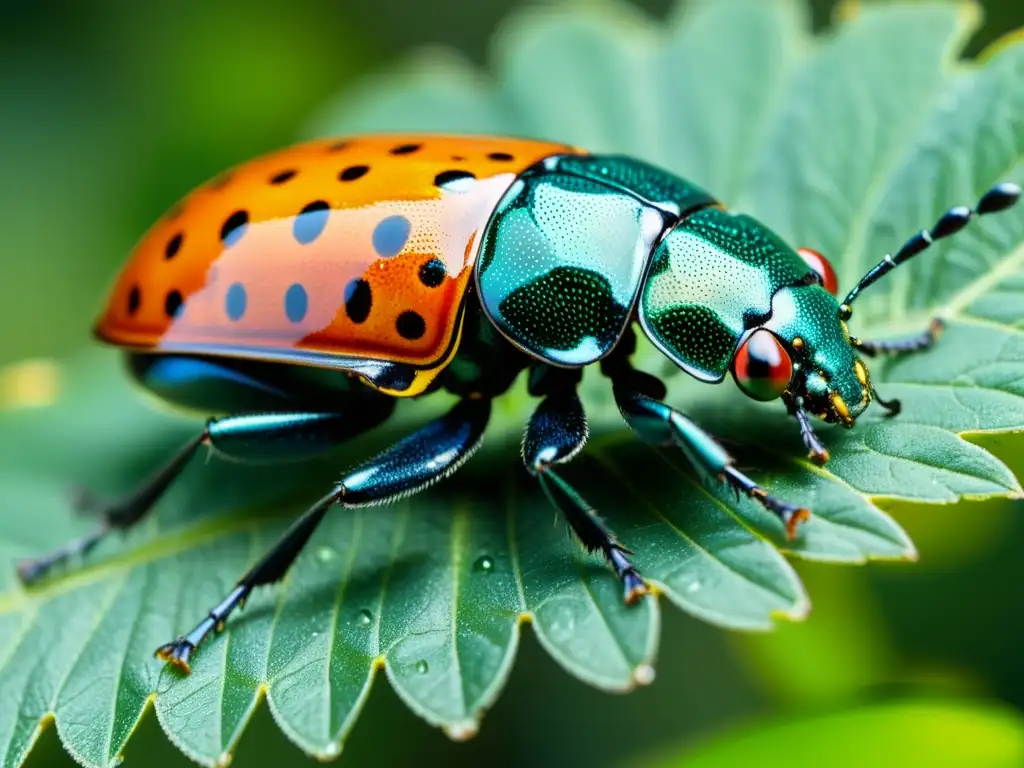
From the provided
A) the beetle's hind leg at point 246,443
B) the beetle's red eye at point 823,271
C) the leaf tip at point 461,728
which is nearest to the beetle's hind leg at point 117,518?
the beetle's hind leg at point 246,443

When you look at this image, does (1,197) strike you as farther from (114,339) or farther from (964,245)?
(964,245)

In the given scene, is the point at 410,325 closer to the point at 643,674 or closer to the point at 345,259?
the point at 345,259

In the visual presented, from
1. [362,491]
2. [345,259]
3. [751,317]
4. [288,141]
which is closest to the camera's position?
[751,317]

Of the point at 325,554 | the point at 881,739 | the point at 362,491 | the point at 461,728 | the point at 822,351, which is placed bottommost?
the point at 881,739

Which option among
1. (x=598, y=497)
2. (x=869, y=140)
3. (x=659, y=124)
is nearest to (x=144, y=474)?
(x=598, y=497)

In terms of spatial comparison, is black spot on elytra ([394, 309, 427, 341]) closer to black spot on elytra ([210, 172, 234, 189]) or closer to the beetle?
Answer: the beetle

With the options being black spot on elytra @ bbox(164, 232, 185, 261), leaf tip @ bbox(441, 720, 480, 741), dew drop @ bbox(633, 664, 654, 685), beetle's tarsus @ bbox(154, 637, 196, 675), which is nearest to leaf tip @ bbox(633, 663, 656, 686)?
dew drop @ bbox(633, 664, 654, 685)

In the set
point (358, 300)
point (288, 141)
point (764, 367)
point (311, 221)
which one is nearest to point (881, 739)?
point (764, 367)
